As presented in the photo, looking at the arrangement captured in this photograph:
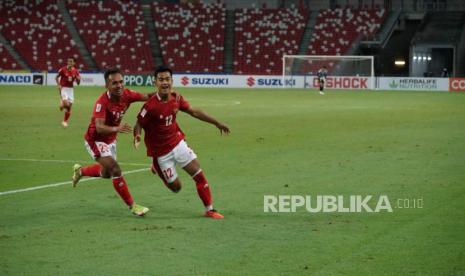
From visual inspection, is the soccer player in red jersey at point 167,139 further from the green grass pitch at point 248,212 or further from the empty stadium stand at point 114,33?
the empty stadium stand at point 114,33

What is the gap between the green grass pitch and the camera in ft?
27.4

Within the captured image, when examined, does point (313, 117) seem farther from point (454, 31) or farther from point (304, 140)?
point (454, 31)

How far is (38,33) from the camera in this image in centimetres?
7181

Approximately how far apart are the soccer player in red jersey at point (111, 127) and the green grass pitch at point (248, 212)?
15.0 inches

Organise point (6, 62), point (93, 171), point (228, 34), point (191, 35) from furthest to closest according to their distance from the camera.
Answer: point (228, 34) < point (191, 35) < point (6, 62) < point (93, 171)

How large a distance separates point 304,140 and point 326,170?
620 cm

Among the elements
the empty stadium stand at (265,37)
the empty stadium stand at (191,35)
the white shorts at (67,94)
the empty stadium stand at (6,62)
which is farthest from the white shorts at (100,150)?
the empty stadium stand at (6,62)

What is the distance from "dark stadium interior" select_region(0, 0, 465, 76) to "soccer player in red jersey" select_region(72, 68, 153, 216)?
55030 millimetres

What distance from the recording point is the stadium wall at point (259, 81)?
58031 millimetres

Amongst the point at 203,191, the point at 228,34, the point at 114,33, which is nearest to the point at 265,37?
the point at 228,34

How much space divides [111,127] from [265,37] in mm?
59517

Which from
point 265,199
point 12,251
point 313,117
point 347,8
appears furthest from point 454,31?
point 12,251

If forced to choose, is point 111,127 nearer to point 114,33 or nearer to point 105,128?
point 105,128

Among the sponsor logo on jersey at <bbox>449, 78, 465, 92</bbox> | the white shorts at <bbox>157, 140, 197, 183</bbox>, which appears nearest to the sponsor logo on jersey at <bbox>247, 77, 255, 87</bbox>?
the sponsor logo on jersey at <bbox>449, 78, 465, 92</bbox>
